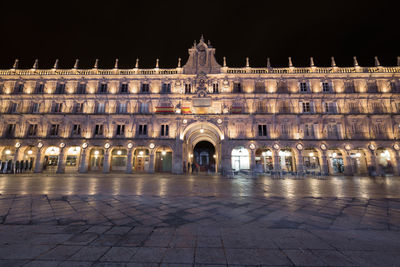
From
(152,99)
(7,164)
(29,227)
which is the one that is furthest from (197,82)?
(7,164)

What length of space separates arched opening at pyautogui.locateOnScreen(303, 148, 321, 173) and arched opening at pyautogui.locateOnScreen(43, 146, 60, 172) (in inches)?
1491

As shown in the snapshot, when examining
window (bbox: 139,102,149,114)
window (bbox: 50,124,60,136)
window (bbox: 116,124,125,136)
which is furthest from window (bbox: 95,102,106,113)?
window (bbox: 50,124,60,136)

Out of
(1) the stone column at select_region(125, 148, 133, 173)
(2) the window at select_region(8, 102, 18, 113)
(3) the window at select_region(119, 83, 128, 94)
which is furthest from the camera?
(3) the window at select_region(119, 83, 128, 94)

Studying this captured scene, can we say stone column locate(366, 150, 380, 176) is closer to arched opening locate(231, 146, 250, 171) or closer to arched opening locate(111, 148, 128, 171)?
arched opening locate(231, 146, 250, 171)

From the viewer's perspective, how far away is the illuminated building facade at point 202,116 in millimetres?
25000

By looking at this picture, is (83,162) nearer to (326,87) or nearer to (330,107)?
(330,107)

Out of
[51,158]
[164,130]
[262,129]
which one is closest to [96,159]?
[51,158]

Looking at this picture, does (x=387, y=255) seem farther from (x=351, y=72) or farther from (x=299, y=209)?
(x=351, y=72)

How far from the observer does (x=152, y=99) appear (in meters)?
27.7

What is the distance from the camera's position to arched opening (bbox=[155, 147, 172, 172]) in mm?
28116

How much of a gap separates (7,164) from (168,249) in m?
31.4

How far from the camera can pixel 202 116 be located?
26000 millimetres

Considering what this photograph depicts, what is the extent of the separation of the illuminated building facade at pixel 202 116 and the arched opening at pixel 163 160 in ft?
0.54

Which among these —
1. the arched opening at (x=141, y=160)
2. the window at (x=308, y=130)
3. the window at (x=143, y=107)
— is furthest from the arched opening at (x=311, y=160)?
the window at (x=143, y=107)
